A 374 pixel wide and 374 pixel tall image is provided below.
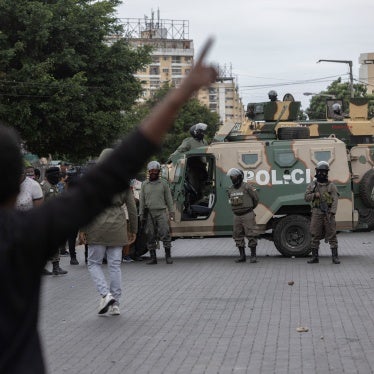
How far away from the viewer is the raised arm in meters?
2.97

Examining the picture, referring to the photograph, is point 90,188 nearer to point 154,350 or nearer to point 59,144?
point 154,350

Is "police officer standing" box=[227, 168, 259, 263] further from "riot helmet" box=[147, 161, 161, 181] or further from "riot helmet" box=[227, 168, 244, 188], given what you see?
"riot helmet" box=[147, 161, 161, 181]

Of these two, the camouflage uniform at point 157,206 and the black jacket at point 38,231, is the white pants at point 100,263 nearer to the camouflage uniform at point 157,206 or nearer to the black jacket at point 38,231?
the camouflage uniform at point 157,206

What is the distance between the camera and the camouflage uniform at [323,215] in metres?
16.8

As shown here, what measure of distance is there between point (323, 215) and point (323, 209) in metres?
0.12

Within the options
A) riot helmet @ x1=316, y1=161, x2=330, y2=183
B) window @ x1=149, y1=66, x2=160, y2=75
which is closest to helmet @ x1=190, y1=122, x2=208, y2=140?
riot helmet @ x1=316, y1=161, x2=330, y2=183

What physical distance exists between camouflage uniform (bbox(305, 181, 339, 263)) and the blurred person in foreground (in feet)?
46.0

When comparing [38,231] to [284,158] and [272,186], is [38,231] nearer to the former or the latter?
[272,186]

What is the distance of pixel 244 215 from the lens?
695 inches

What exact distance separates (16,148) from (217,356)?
17.1ft

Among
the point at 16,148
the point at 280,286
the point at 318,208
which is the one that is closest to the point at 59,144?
the point at 318,208

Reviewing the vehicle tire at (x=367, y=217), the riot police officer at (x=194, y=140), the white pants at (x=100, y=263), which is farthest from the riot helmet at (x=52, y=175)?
the vehicle tire at (x=367, y=217)

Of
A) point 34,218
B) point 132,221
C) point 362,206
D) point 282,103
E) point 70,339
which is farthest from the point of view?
point 282,103

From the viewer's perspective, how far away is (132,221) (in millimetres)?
10953
